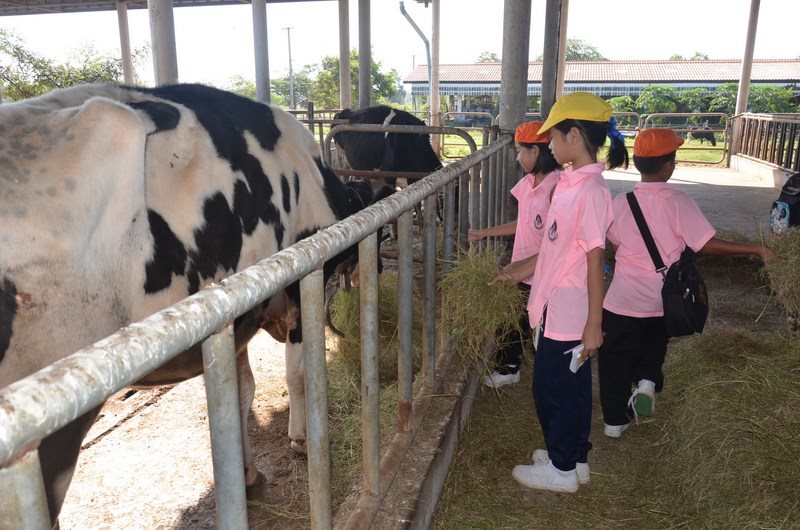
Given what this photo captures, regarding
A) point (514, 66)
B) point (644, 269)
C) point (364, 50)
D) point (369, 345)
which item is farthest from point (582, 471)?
point (364, 50)

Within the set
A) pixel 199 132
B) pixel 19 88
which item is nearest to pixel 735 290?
pixel 199 132

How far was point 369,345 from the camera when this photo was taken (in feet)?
6.42

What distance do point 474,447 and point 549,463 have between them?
0.42m

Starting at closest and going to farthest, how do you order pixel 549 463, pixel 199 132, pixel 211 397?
1. pixel 211 397
2. pixel 199 132
3. pixel 549 463

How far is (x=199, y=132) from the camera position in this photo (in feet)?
8.16

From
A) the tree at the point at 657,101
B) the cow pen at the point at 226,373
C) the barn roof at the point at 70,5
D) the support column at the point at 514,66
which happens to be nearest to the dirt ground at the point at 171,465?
the cow pen at the point at 226,373

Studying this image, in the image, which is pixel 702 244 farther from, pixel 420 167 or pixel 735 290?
pixel 420 167

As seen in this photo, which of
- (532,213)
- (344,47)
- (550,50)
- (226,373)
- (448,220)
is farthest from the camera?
(344,47)

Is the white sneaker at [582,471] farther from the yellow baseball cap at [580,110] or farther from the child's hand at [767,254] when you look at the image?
the yellow baseball cap at [580,110]

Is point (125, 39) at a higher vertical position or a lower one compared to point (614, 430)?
higher

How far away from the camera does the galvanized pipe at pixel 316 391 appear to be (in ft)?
4.85

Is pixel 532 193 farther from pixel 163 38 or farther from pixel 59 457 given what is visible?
pixel 163 38

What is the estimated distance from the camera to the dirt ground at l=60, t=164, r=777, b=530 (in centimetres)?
280

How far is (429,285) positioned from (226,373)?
1.83 meters
